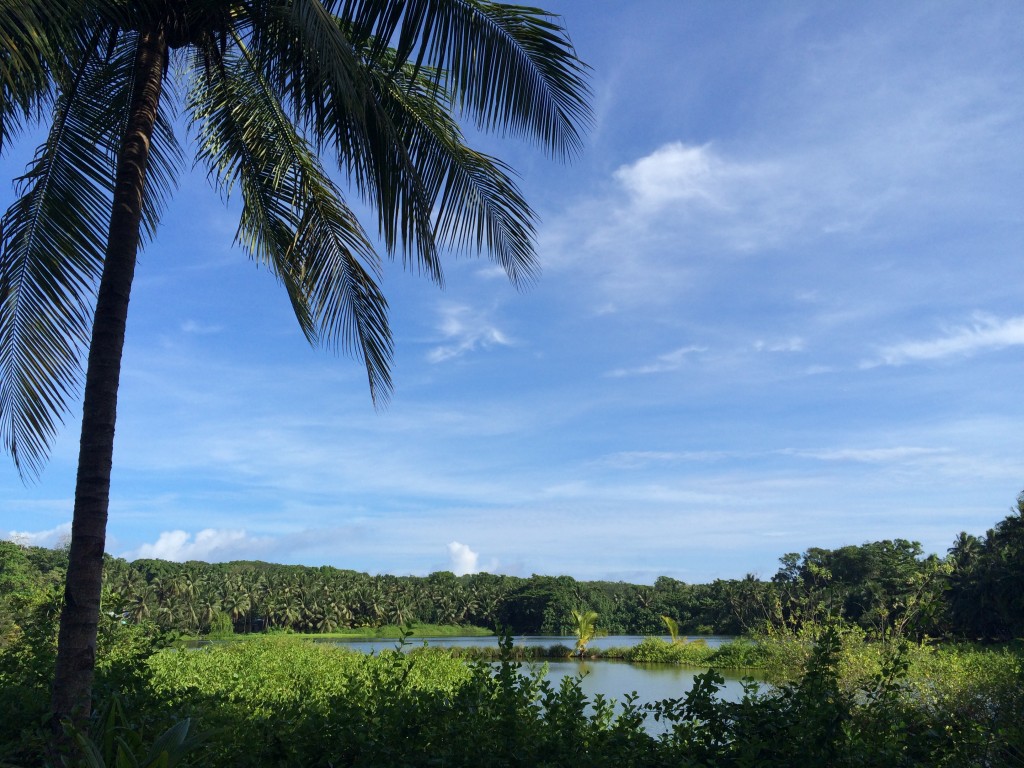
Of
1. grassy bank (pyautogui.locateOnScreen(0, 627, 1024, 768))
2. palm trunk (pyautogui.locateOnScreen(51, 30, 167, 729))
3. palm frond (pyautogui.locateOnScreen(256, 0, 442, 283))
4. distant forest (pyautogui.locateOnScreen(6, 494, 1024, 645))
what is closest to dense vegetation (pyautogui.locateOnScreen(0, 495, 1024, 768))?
grassy bank (pyautogui.locateOnScreen(0, 627, 1024, 768))

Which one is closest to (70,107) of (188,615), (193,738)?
(193,738)

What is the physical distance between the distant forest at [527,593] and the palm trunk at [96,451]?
36.7 m

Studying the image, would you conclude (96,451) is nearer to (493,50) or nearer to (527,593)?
(493,50)

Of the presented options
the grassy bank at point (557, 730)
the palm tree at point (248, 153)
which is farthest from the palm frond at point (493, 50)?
the grassy bank at point (557, 730)

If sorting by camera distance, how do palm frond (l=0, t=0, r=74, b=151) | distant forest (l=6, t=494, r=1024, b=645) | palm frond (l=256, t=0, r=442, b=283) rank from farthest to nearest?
distant forest (l=6, t=494, r=1024, b=645) < palm frond (l=256, t=0, r=442, b=283) < palm frond (l=0, t=0, r=74, b=151)

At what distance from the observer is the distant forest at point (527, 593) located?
118ft

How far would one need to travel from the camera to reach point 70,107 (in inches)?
195

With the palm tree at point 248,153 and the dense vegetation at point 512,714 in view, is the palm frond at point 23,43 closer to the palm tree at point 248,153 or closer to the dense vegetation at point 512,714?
the palm tree at point 248,153

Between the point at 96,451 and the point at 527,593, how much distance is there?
2436 inches

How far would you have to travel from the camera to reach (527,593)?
63062 mm

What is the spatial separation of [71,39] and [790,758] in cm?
560

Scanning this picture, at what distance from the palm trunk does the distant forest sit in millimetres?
36728

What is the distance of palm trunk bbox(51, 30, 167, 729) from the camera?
3756 mm

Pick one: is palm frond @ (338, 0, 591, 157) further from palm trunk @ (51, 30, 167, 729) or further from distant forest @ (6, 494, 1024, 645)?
distant forest @ (6, 494, 1024, 645)
